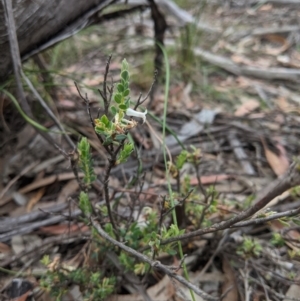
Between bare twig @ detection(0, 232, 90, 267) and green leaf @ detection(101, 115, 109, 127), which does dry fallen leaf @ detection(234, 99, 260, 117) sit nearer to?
bare twig @ detection(0, 232, 90, 267)

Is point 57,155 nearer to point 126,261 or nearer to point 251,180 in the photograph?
point 126,261

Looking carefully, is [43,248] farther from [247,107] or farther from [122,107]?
[247,107]

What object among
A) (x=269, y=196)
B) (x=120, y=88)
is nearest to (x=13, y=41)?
(x=120, y=88)

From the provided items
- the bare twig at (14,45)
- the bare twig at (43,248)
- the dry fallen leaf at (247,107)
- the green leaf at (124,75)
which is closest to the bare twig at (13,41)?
the bare twig at (14,45)

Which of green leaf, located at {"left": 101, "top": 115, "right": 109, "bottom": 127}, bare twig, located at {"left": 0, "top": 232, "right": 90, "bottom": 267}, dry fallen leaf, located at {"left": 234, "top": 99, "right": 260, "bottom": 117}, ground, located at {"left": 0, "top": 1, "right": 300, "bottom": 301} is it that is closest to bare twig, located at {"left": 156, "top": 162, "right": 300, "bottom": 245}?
ground, located at {"left": 0, "top": 1, "right": 300, "bottom": 301}

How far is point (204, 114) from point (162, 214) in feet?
3.01

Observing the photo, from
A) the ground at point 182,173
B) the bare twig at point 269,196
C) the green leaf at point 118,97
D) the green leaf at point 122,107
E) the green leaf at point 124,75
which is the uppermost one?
the green leaf at point 124,75

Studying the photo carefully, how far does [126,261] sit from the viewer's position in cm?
91

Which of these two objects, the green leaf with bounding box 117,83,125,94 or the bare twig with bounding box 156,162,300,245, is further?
the green leaf with bounding box 117,83,125,94

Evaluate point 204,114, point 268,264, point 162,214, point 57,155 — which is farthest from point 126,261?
point 204,114

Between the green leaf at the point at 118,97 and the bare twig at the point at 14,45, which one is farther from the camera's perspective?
the bare twig at the point at 14,45

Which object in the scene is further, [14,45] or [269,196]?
[14,45]

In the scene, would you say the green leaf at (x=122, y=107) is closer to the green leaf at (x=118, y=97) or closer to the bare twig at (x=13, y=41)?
the green leaf at (x=118, y=97)

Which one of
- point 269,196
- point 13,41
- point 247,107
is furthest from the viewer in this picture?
point 247,107
